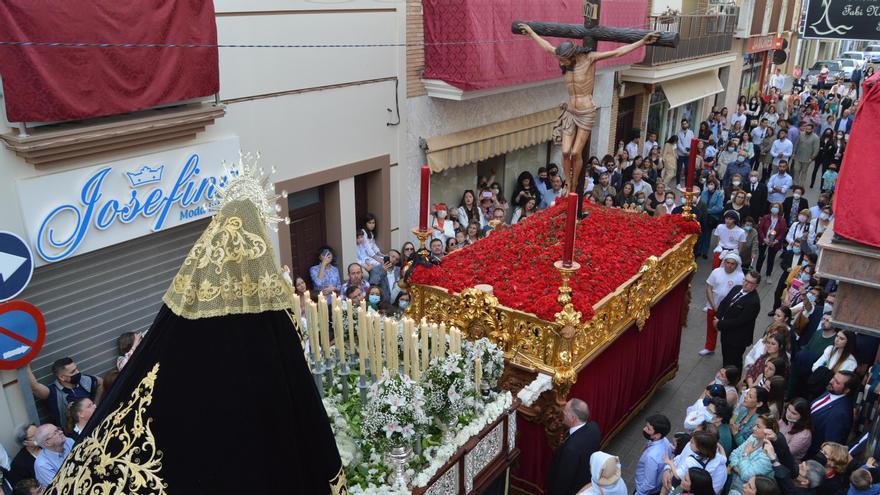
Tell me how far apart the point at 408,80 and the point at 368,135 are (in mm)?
1353

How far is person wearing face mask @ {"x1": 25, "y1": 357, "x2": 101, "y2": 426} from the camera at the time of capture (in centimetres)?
739

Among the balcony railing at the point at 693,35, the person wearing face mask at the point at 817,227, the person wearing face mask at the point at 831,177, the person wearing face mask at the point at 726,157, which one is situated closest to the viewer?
the person wearing face mask at the point at 817,227

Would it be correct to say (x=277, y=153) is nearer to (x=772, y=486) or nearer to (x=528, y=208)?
(x=528, y=208)

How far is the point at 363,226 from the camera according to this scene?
1232cm

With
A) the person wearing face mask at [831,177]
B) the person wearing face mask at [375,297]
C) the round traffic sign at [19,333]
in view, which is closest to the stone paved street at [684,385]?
the person wearing face mask at [375,297]

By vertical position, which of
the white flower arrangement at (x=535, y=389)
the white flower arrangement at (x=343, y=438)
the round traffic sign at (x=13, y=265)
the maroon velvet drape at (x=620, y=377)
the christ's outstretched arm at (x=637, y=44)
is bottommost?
the maroon velvet drape at (x=620, y=377)

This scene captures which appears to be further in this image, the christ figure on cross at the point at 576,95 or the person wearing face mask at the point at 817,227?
the person wearing face mask at the point at 817,227

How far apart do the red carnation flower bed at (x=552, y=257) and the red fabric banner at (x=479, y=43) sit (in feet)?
10.6

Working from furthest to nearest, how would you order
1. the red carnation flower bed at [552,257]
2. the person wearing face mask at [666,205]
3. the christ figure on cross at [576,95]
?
the person wearing face mask at [666,205]
the christ figure on cross at [576,95]
the red carnation flower bed at [552,257]

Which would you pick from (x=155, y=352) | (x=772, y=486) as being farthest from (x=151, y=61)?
(x=772, y=486)

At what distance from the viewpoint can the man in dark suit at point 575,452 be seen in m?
6.23

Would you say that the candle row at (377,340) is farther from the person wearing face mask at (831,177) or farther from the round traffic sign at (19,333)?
the person wearing face mask at (831,177)

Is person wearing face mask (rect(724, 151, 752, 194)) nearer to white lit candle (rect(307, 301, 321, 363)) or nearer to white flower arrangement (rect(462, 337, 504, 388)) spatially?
white flower arrangement (rect(462, 337, 504, 388))

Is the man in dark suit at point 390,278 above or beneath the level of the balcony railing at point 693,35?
beneath
